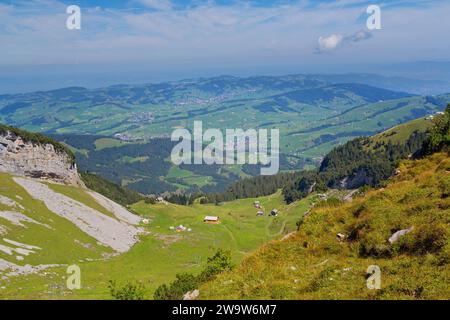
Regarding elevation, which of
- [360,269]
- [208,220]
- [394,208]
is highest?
[394,208]

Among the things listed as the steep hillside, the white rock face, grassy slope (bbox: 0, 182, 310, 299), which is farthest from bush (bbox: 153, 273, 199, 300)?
the white rock face

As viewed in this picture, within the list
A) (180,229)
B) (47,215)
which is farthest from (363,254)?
(180,229)

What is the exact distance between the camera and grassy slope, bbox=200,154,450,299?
23.1 m

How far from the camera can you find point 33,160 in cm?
15238

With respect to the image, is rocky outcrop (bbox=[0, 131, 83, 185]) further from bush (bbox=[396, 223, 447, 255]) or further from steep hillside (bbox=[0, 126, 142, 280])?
bush (bbox=[396, 223, 447, 255])

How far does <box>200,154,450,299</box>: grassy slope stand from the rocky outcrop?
136083 millimetres

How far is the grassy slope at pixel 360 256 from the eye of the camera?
23078 millimetres

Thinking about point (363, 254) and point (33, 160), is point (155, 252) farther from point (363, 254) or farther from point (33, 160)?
point (363, 254)

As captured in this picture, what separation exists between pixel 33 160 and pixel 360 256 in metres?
147
